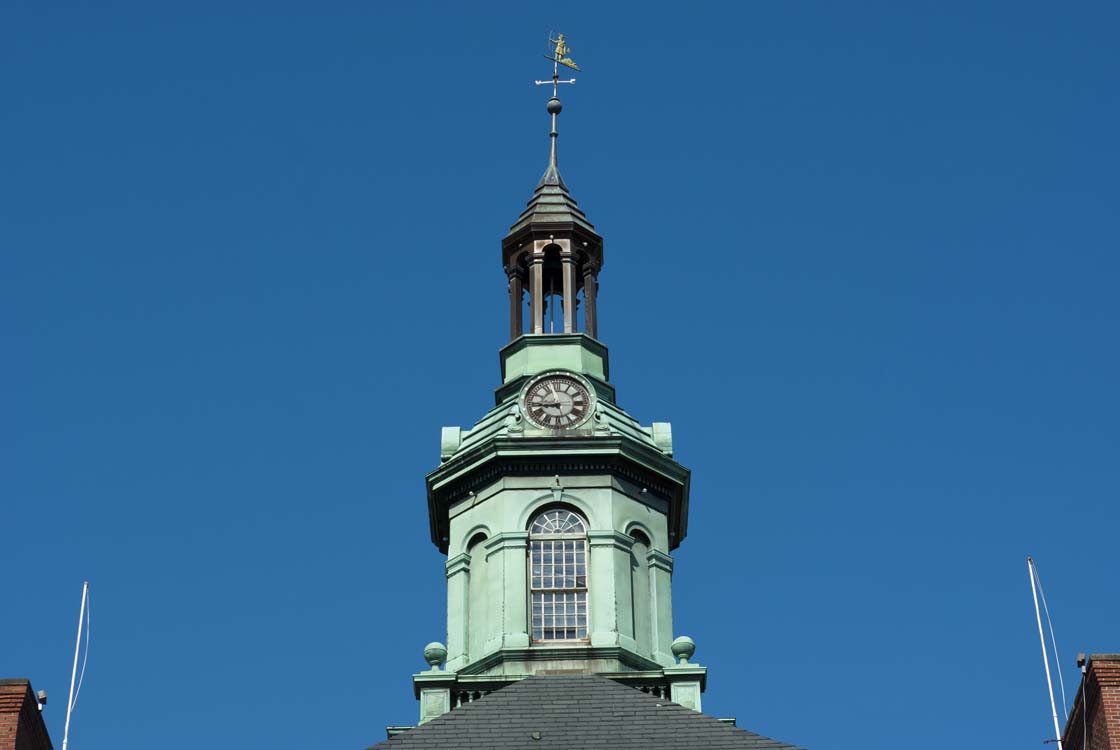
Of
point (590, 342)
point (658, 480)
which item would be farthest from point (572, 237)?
point (658, 480)

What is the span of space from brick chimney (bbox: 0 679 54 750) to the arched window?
1389 cm

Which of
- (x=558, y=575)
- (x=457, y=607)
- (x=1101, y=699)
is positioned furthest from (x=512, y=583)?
(x=1101, y=699)

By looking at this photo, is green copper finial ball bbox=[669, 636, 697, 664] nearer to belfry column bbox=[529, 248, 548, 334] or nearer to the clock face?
the clock face

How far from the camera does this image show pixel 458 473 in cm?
6212

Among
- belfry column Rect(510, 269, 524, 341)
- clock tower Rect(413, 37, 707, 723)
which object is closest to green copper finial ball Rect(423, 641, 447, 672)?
clock tower Rect(413, 37, 707, 723)

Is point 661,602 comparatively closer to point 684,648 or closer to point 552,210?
point 684,648

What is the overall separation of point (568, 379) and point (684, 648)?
305 inches

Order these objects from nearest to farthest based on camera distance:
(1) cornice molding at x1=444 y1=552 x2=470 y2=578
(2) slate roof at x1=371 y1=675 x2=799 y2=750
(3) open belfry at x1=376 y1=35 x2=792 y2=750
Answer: (2) slate roof at x1=371 y1=675 x2=799 y2=750 → (3) open belfry at x1=376 y1=35 x2=792 y2=750 → (1) cornice molding at x1=444 y1=552 x2=470 y2=578

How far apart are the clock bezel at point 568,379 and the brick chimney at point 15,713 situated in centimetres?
1683

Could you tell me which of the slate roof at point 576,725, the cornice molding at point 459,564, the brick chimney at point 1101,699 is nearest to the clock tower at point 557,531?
the cornice molding at point 459,564

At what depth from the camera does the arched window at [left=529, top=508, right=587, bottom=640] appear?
194 ft

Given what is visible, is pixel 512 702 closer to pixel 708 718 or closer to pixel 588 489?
pixel 708 718

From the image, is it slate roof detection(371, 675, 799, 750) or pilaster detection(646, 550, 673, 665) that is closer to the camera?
slate roof detection(371, 675, 799, 750)

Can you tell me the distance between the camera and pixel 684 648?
58438 millimetres
